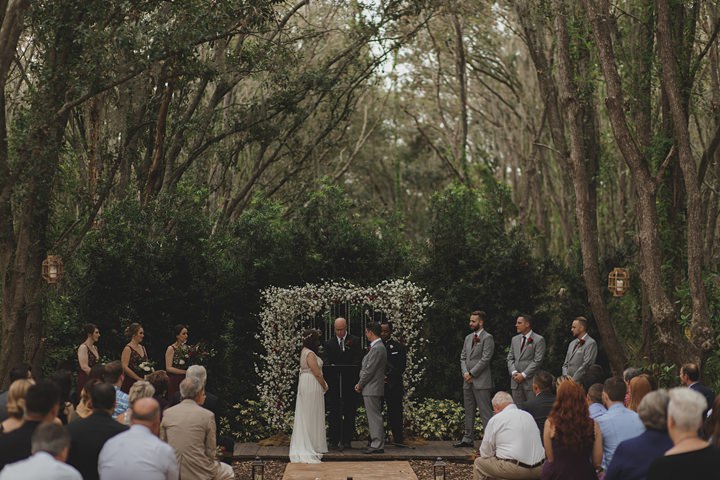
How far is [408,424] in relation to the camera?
16.5m

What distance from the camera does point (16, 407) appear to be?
709cm

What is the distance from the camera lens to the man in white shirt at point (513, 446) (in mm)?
9102

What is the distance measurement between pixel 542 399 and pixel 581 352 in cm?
456

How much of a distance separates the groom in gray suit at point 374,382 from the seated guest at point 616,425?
6.49 m

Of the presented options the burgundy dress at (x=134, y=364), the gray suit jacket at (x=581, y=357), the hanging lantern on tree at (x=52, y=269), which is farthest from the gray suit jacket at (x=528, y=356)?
the hanging lantern on tree at (x=52, y=269)

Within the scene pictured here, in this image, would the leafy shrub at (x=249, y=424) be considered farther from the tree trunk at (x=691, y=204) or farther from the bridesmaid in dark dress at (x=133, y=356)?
the tree trunk at (x=691, y=204)

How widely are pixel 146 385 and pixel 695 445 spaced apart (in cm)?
409

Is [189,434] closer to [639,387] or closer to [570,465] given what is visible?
[570,465]

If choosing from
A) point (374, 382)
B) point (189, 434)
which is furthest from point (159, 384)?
point (374, 382)

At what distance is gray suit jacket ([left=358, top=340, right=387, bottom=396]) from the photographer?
14547 mm

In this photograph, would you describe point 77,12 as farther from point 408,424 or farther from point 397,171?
point 397,171

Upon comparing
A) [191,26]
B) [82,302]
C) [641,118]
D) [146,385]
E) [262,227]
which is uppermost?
[191,26]

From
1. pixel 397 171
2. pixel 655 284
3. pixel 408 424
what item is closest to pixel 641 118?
pixel 655 284

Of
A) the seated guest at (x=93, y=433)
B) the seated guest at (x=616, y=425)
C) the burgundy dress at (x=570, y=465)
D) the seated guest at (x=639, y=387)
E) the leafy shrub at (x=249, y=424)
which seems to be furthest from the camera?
the leafy shrub at (x=249, y=424)
